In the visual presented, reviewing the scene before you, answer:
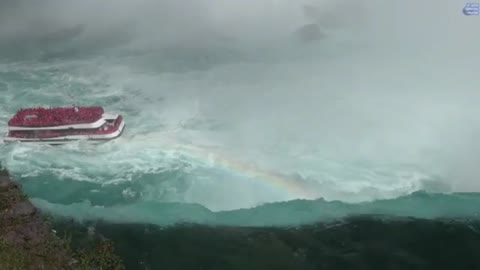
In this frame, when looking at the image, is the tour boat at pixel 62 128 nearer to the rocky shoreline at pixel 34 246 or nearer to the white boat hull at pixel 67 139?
the white boat hull at pixel 67 139

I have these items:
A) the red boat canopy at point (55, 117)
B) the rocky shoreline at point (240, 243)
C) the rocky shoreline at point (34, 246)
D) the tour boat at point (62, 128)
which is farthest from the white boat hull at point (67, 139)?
the rocky shoreline at point (34, 246)

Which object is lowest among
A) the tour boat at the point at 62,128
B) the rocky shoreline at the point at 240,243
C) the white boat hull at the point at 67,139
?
the rocky shoreline at the point at 240,243

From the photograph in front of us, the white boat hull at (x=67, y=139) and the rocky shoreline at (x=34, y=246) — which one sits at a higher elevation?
the white boat hull at (x=67, y=139)

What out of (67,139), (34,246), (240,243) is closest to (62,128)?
(67,139)

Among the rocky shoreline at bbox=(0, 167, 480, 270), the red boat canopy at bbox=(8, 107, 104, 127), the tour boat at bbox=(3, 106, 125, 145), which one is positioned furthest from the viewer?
the red boat canopy at bbox=(8, 107, 104, 127)

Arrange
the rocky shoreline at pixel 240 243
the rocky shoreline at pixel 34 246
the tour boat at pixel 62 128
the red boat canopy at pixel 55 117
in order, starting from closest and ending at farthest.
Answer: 1. the rocky shoreline at pixel 34 246
2. the rocky shoreline at pixel 240 243
3. the tour boat at pixel 62 128
4. the red boat canopy at pixel 55 117

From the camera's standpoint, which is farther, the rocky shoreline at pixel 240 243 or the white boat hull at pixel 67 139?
the white boat hull at pixel 67 139

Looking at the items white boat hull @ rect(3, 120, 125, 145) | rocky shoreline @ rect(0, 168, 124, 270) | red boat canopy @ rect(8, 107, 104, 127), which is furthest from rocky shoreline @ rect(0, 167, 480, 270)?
red boat canopy @ rect(8, 107, 104, 127)

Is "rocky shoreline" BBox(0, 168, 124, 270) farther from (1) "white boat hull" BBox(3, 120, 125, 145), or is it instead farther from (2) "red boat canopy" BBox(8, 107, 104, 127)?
(2) "red boat canopy" BBox(8, 107, 104, 127)
